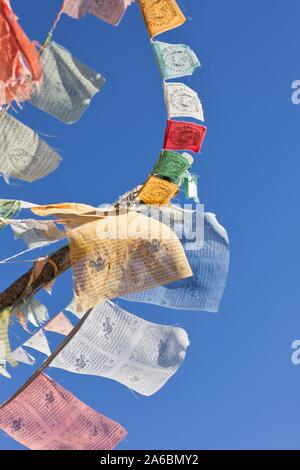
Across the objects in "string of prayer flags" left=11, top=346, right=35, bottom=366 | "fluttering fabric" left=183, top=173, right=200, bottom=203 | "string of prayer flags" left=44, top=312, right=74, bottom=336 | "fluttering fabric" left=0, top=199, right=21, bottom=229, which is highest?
"fluttering fabric" left=183, top=173, right=200, bottom=203

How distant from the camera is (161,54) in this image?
5535mm

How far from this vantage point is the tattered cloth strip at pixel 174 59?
554cm

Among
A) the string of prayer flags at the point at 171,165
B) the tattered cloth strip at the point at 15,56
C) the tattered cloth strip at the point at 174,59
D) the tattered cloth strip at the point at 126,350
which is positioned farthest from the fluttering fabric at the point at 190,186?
the tattered cloth strip at the point at 15,56

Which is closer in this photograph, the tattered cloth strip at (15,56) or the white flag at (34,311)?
the tattered cloth strip at (15,56)

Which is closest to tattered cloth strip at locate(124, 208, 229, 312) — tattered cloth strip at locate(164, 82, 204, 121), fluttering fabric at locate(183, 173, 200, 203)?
fluttering fabric at locate(183, 173, 200, 203)

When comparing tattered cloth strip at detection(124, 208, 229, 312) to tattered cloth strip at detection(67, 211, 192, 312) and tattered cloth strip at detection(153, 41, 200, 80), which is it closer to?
tattered cloth strip at detection(67, 211, 192, 312)

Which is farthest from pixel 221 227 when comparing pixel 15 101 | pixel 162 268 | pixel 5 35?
pixel 5 35

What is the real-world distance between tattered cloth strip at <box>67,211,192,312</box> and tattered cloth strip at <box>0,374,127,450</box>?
1170 mm

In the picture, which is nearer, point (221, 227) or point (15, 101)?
point (15, 101)

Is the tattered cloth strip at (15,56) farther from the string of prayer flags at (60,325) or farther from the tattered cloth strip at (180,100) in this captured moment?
the string of prayer flags at (60,325)

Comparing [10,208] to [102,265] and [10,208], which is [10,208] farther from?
[102,265]

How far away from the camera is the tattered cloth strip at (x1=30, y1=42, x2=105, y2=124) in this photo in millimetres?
5277

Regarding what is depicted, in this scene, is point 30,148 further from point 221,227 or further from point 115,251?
point 221,227

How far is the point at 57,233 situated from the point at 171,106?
1721 millimetres
